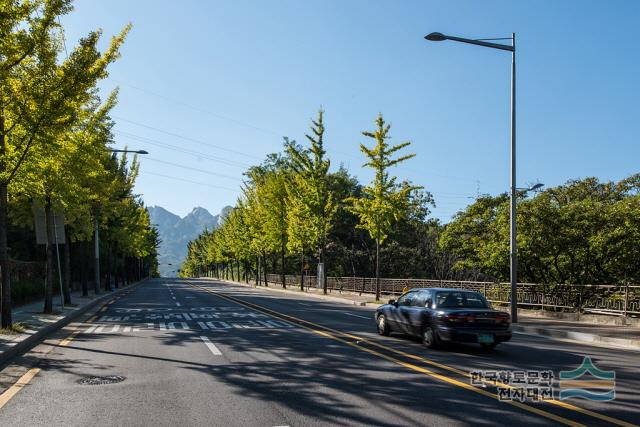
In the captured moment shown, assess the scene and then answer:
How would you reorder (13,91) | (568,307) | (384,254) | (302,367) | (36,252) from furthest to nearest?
(384,254), (36,252), (568,307), (13,91), (302,367)

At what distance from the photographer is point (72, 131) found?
61.1ft

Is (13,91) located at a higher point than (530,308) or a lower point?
higher

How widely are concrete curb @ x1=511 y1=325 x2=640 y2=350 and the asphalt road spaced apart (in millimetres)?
1126

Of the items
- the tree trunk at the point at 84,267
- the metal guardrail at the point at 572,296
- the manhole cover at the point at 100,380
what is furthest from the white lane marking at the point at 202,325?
the tree trunk at the point at 84,267

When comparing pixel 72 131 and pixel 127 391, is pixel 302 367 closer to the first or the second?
pixel 127 391

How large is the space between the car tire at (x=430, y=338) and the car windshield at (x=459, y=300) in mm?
590

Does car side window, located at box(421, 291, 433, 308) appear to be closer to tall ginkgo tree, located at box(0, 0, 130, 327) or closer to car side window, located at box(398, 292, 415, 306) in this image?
car side window, located at box(398, 292, 415, 306)

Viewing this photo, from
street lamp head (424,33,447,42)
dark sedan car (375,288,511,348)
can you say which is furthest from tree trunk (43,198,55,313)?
street lamp head (424,33,447,42)

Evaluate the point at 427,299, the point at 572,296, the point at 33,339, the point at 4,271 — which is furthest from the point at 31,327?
the point at 572,296

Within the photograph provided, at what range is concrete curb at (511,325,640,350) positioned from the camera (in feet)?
45.7

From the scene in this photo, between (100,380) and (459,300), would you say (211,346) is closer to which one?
(100,380)

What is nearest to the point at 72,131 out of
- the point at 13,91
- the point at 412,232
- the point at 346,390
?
the point at 13,91

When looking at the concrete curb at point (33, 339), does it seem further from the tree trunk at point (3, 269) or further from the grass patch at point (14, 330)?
the tree trunk at point (3, 269)

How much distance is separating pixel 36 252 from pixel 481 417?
38.1 meters
